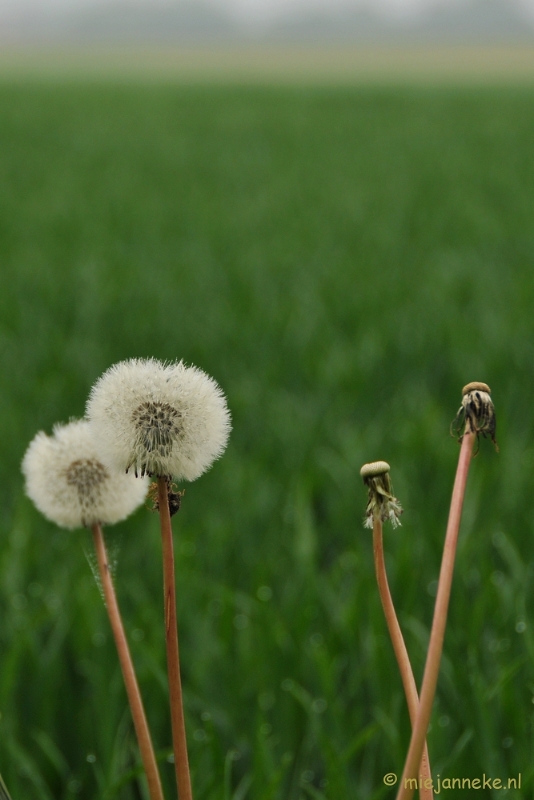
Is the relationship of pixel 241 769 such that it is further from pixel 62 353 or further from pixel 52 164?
pixel 52 164

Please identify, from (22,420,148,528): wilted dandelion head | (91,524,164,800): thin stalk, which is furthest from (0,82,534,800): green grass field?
(91,524,164,800): thin stalk

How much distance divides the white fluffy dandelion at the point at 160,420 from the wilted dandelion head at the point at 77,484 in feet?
0.35

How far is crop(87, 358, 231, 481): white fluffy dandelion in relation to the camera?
51cm

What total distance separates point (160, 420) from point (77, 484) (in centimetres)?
16

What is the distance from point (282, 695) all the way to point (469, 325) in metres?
3.30

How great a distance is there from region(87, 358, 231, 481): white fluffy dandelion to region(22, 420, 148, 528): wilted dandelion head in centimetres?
11

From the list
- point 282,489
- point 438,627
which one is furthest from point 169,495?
point 282,489

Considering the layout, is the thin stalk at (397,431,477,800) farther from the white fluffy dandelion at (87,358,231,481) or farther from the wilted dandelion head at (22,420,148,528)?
the wilted dandelion head at (22,420,148,528)

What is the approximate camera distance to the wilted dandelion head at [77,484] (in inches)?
25.2

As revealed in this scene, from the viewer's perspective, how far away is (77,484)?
0.65 metres

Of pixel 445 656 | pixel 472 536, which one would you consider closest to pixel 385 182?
pixel 472 536

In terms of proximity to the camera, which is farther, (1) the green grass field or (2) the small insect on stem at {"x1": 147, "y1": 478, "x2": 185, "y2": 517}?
(1) the green grass field

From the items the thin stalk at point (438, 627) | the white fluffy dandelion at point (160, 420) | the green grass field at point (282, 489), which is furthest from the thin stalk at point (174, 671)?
the green grass field at point (282, 489)

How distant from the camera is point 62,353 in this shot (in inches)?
167
